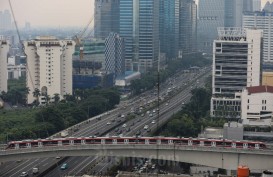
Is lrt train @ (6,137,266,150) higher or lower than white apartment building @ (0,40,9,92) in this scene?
lower

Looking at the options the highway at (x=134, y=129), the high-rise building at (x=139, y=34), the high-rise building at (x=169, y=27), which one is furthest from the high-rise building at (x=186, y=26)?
the highway at (x=134, y=129)

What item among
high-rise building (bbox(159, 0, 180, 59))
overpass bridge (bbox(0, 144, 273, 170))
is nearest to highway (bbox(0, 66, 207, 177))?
overpass bridge (bbox(0, 144, 273, 170))

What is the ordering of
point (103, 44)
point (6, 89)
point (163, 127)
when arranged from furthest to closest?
point (103, 44) → point (6, 89) → point (163, 127)

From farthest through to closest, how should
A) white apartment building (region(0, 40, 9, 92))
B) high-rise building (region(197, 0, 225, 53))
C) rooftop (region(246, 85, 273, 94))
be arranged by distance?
high-rise building (region(197, 0, 225, 53)), white apartment building (region(0, 40, 9, 92)), rooftop (region(246, 85, 273, 94))

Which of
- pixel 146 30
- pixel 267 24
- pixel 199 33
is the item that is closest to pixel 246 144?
pixel 146 30

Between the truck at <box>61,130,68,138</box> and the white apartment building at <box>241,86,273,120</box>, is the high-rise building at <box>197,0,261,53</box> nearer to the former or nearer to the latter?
the white apartment building at <box>241,86,273,120</box>

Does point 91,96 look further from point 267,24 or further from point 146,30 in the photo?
point 267,24

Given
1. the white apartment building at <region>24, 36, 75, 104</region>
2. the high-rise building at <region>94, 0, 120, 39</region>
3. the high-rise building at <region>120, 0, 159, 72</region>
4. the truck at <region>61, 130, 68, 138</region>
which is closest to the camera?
the truck at <region>61, 130, 68, 138</region>
